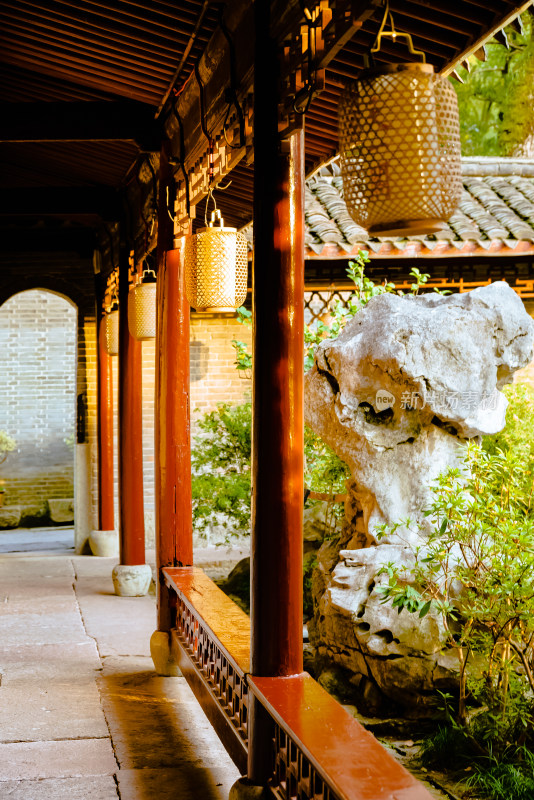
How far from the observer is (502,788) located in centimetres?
450

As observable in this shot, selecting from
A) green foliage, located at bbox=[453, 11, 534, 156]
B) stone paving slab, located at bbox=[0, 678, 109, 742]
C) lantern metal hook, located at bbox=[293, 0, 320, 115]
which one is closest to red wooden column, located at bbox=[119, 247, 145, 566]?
stone paving slab, located at bbox=[0, 678, 109, 742]

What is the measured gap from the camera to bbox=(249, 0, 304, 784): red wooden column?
128 inches

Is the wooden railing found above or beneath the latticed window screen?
beneath

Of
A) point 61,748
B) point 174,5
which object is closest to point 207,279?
point 174,5

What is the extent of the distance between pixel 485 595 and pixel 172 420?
218cm

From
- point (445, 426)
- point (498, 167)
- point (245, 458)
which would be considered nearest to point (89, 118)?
point (445, 426)

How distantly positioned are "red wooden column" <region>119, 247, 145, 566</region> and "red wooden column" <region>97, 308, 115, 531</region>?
2549mm

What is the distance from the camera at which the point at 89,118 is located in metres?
5.84

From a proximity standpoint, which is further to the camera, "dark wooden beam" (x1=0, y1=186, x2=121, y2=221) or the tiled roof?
the tiled roof

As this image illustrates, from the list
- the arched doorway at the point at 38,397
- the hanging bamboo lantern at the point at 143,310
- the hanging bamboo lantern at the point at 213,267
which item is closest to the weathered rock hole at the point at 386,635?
the hanging bamboo lantern at the point at 213,267

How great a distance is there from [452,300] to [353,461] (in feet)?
4.10

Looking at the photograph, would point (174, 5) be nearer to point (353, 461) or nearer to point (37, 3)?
point (37, 3)

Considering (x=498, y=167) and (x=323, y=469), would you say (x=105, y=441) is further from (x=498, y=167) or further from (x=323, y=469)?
(x=498, y=167)

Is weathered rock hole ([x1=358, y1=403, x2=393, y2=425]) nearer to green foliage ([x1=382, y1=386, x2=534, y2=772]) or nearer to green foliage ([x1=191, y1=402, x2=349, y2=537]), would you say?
green foliage ([x1=382, y1=386, x2=534, y2=772])
